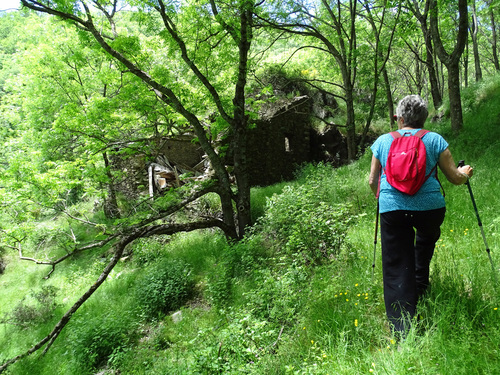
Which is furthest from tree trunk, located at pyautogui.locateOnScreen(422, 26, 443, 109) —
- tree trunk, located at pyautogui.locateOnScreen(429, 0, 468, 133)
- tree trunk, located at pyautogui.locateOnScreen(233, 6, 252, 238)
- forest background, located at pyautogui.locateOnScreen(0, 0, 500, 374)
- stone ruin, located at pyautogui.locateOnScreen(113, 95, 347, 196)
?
tree trunk, located at pyautogui.locateOnScreen(233, 6, 252, 238)

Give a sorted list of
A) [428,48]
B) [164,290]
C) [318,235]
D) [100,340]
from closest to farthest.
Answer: [318,235], [100,340], [164,290], [428,48]

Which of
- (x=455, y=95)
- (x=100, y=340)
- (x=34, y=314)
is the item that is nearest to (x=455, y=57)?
(x=455, y=95)

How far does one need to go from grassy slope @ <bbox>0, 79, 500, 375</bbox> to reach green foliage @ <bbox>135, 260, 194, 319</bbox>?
11.4 inches

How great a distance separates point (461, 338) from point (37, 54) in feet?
46.7

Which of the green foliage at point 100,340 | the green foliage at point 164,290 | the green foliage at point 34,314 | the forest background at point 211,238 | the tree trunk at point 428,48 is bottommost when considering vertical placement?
the green foliage at point 34,314

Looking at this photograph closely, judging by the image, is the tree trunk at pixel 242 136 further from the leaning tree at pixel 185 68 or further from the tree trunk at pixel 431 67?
the tree trunk at pixel 431 67

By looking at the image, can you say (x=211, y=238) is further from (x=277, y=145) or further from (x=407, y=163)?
(x=407, y=163)

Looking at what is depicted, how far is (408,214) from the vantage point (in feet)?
7.53

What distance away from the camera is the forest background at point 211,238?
2.65m

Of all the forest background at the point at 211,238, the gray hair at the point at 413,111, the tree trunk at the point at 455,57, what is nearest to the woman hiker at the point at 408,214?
the gray hair at the point at 413,111

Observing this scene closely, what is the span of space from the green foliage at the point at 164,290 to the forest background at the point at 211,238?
0.12ft

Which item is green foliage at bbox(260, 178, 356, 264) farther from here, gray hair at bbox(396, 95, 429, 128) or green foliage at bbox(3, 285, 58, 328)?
green foliage at bbox(3, 285, 58, 328)

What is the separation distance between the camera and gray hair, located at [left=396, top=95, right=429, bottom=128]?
2.39 meters

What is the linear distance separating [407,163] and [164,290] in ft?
19.2
